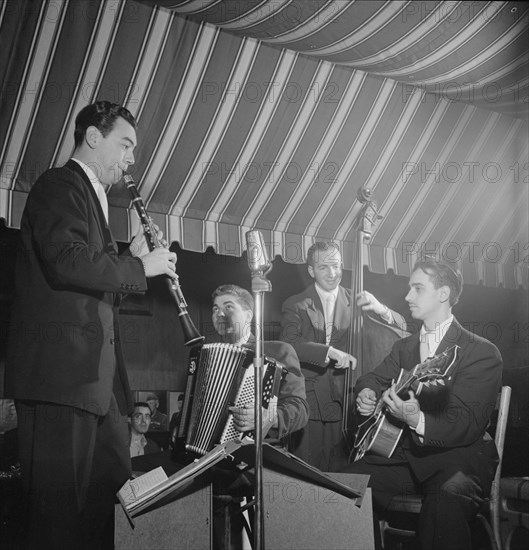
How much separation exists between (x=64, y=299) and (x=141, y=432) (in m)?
1.43

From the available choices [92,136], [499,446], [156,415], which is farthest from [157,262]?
[499,446]

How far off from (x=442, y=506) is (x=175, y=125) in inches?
85.4

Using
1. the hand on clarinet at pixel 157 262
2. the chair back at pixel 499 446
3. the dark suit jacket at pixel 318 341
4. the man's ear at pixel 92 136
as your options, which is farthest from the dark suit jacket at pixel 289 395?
the man's ear at pixel 92 136

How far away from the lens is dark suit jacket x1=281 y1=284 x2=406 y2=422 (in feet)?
11.5

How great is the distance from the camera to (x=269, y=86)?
3.26 metres

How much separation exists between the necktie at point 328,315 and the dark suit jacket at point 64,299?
1.40 m

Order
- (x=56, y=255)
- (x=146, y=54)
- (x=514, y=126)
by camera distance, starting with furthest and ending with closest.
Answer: (x=514, y=126)
(x=146, y=54)
(x=56, y=255)

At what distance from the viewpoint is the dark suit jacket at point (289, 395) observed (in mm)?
3326

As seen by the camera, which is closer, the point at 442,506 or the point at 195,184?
the point at 442,506

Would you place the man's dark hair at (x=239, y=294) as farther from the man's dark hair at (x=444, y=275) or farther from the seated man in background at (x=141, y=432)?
the man's dark hair at (x=444, y=275)

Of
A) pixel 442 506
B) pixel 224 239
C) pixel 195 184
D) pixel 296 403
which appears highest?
pixel 195 184

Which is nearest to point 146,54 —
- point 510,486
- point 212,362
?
point 212,362

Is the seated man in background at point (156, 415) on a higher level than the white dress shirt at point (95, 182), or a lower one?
lower

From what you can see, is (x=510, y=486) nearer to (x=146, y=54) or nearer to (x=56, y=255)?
(x=56, y=255)
